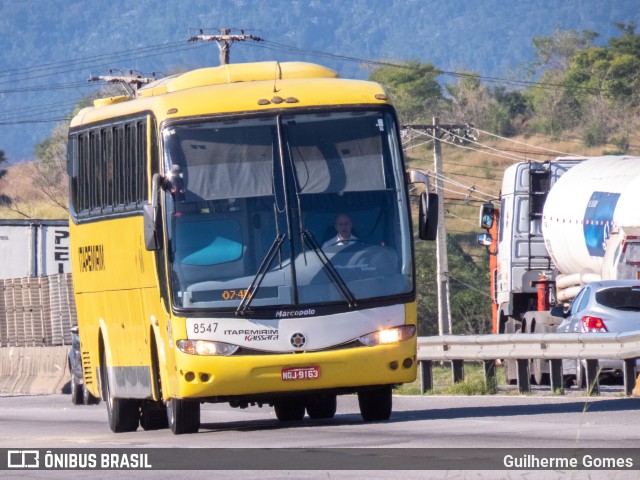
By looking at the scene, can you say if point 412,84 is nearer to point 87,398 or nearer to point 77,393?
point 77,393

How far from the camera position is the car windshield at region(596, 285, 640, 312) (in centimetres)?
2433

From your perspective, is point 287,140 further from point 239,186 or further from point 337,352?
point 337,352

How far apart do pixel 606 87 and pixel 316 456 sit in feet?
381

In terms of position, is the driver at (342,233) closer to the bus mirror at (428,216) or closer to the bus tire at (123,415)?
the bus mirror at (428,216)

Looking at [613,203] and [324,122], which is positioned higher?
[324,122]

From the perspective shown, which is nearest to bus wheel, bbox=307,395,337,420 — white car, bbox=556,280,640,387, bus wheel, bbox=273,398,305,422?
bus wheel, bbox=273,398,305,422

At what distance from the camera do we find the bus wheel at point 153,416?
19.5 m

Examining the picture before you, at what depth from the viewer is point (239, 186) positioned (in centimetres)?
1681

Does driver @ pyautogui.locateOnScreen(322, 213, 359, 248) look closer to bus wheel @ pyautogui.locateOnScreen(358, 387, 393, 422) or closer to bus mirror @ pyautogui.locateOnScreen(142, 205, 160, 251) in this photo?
bus mirror @ pyautogui.locateOnScreen(142, 205, 160, 251)

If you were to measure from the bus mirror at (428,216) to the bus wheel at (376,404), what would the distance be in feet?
6.00

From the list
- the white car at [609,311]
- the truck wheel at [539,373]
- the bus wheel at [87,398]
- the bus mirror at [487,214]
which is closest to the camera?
the white car at [609,311]

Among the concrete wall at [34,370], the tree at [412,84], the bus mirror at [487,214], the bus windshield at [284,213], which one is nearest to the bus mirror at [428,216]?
the bus windshield at [284,213]

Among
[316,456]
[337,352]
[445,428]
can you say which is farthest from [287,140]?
[316,456]

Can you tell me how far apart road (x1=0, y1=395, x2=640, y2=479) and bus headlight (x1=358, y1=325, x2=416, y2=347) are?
32.7 inches
